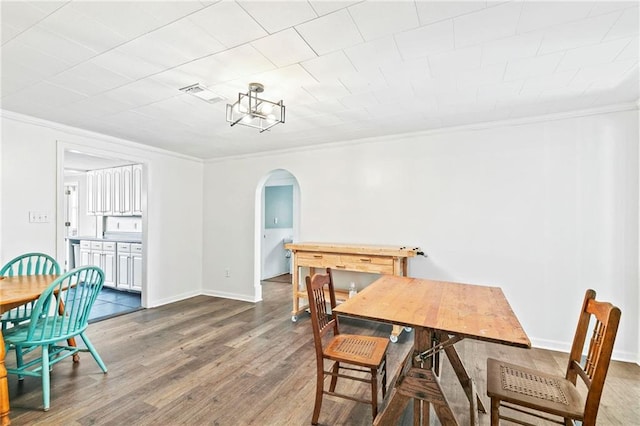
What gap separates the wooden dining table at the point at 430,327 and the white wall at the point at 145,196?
346 centimetres

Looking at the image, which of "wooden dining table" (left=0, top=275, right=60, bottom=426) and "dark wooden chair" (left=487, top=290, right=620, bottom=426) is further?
"wooden dining table" (left=0, top=275, right=60, bottom=426)

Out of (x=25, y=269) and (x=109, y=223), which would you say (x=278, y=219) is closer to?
(x=109, y=223)

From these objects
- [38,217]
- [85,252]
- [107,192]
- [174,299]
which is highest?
[107,192]

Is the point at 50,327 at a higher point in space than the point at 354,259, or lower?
lower

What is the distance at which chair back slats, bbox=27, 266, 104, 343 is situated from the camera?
6.79 ft

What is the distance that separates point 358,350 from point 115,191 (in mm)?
5716

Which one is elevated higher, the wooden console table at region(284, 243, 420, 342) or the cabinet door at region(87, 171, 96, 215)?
the cabinet door at region(87, 171, 96, 215)

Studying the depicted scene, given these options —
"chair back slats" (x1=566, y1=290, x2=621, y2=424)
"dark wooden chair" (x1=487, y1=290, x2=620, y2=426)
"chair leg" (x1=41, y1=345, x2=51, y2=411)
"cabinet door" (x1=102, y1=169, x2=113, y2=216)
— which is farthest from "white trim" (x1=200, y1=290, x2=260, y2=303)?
"chair back slats" (x1=566, y1=290, x2=621, y2=424)

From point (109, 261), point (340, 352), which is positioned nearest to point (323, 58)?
point (340, 352)

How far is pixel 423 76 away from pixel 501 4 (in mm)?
777

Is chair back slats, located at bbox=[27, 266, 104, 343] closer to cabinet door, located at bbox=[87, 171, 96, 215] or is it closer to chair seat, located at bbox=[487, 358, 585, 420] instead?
chair seat, located at bbox=[487, 358, 585, 420]

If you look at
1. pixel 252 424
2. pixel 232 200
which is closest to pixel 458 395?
pixel 252 424

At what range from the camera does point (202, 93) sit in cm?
250

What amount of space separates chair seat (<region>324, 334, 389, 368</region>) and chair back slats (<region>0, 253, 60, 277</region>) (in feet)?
9.11
